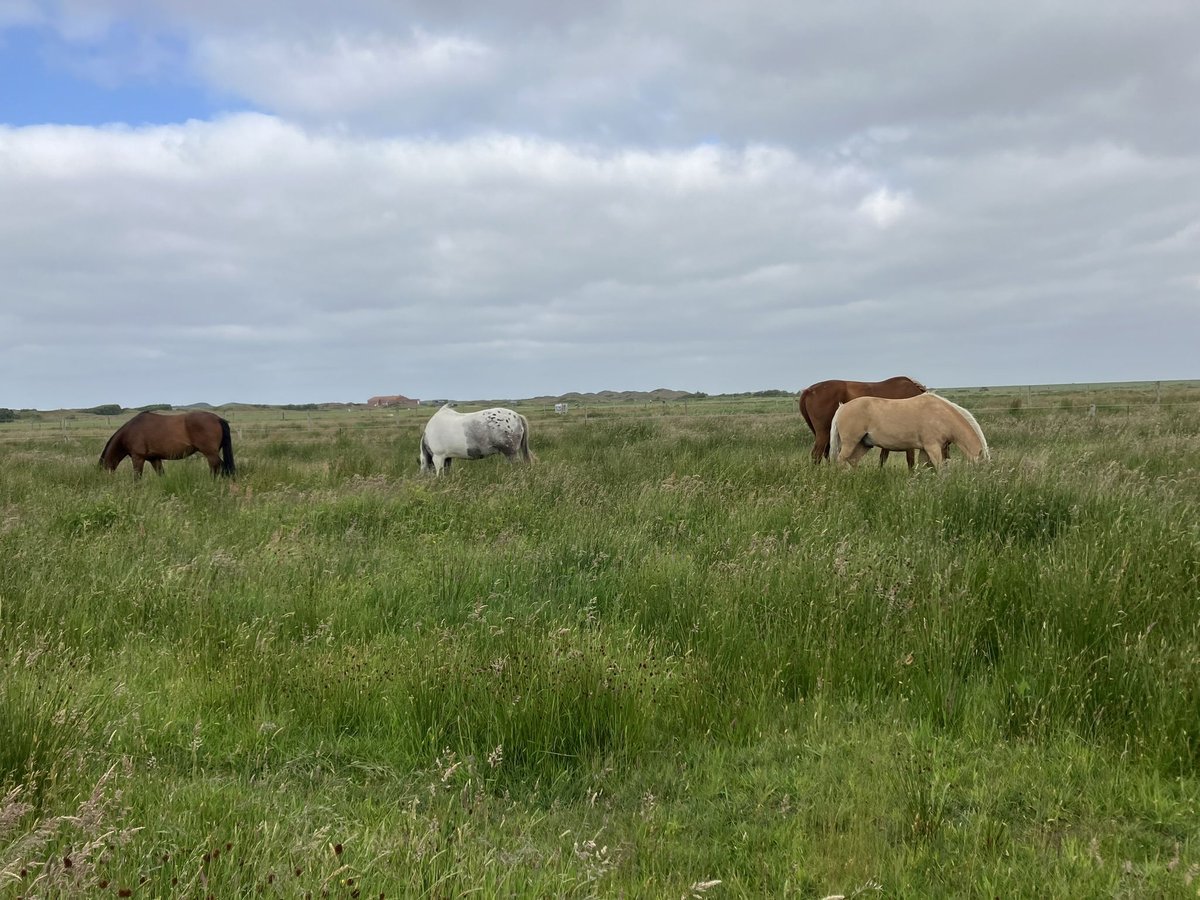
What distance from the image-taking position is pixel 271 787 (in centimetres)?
290

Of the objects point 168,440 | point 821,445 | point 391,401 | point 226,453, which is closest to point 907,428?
point 821,445

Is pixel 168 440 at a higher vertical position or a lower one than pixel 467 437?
higher

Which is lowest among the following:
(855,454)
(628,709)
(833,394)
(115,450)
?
(628,709)

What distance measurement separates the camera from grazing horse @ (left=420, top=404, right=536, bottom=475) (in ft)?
48.4

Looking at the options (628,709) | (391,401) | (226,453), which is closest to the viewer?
(628,709)

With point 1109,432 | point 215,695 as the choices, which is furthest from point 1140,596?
point 1109,432

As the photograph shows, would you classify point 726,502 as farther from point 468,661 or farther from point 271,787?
point 271,787

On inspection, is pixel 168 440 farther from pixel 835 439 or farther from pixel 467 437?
pixel 835 439

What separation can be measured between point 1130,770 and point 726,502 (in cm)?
524

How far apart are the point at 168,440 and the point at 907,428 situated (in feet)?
48.0

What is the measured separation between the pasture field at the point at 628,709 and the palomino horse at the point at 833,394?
7.52 metres

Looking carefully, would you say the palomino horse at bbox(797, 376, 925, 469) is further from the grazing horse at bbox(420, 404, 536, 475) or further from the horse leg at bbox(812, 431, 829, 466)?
the grazing horse at bbox(420, 404, 536, 475)

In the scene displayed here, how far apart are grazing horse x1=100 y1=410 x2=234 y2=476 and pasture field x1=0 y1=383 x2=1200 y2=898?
9.14 meters

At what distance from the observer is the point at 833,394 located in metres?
14.6
